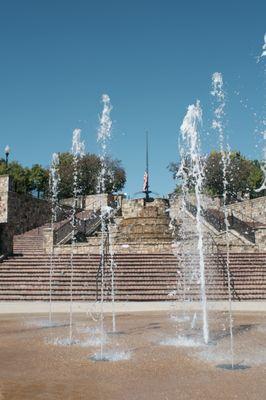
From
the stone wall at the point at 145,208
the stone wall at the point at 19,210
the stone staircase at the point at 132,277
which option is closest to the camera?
the stone staircase at the point at 132,277

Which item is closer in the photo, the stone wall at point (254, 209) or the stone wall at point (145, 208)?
the stone wall at point (145, 208)

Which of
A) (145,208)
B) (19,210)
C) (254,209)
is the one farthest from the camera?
(254,209)

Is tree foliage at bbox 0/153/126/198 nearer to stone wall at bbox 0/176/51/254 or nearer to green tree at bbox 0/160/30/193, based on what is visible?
green tree at bbox 0/160/30/193

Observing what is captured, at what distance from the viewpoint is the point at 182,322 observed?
1091 cm

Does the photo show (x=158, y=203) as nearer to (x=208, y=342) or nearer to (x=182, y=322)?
(x=182, y=322)

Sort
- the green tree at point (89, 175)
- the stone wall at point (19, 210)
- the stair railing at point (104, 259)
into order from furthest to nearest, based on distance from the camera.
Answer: the green tree at point (89, 175) → the stone wall at point (19, 210) → the stair railing at point (104, 259)

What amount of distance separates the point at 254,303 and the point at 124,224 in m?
14.5

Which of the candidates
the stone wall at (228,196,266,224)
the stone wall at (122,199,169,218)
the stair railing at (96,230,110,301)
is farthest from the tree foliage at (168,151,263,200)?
the stair railing at (96,230,110,301)

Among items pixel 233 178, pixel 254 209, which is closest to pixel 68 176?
pixel 233 178

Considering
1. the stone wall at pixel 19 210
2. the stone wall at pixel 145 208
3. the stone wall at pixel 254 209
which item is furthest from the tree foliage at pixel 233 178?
the stone wall at pixel 145 208

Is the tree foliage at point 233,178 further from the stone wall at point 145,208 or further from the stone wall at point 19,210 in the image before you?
the stone wall at point 145,208

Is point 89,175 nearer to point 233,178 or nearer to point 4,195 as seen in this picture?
point 233,178

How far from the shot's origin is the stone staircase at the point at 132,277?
51.6 feet

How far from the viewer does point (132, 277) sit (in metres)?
17.2
